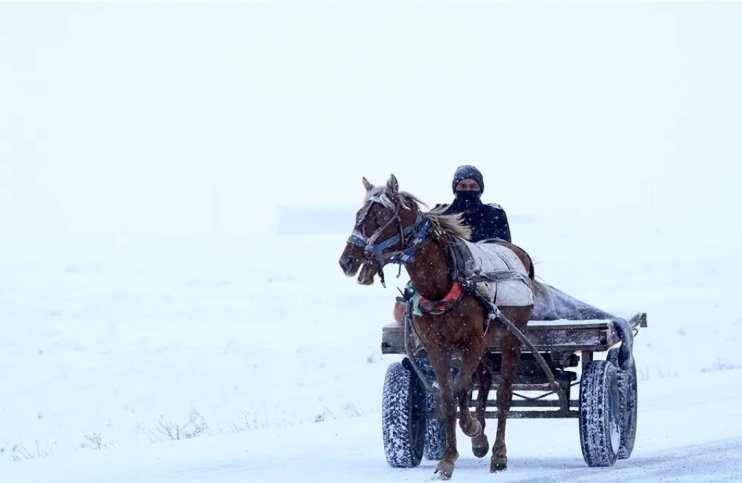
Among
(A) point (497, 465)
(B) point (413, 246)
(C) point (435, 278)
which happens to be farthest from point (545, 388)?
(B) point (413, 246)

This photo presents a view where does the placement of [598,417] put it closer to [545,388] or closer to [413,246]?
[545,388]

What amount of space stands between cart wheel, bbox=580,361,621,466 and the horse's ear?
2503 mm

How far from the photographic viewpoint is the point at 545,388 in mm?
11125

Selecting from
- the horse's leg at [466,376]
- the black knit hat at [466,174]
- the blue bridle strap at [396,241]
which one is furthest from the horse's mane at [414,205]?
the black knit hat at [466,174]

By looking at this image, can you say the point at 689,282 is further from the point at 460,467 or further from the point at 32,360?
the point at 460,467

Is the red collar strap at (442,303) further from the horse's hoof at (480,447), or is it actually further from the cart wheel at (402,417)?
the horse's hoof at (480,447)

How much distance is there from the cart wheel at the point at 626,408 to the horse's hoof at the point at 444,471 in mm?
2007

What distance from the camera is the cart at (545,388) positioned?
1052 cm

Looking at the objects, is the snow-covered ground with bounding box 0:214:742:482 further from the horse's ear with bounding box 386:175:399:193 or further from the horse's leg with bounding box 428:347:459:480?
the horse's ear with bounding box 386:175:399:193

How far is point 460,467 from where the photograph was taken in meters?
10.9

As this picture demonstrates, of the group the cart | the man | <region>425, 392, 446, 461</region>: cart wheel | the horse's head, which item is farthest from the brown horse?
the man

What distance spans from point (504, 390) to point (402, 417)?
868 mm

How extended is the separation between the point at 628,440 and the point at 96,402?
39.3ft

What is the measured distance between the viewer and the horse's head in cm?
911
